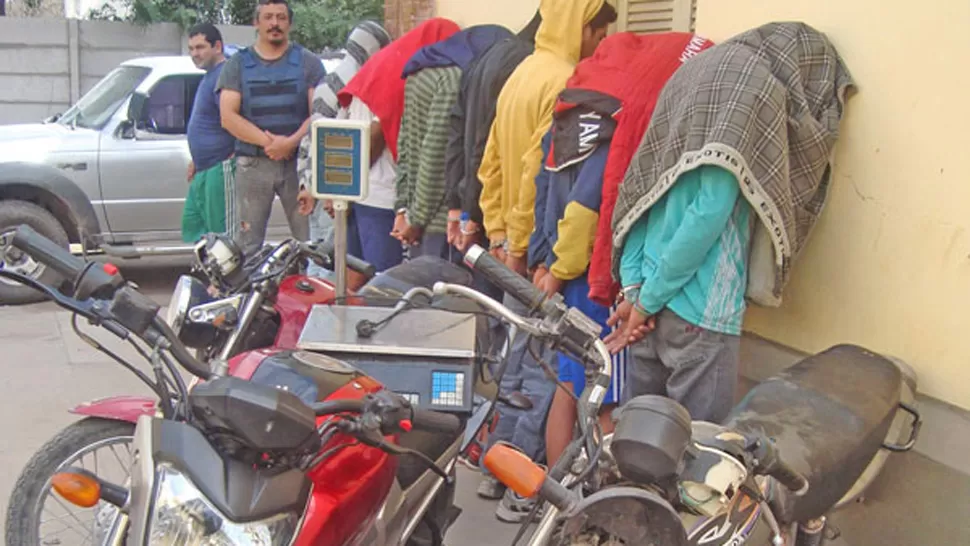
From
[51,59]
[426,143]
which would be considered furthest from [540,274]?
[51,59]

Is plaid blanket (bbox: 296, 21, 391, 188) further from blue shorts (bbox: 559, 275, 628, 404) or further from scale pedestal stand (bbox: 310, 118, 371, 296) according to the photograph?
blue shorts (bbox: 559, 275, 628, 404)

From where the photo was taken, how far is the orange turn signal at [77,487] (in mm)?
2020

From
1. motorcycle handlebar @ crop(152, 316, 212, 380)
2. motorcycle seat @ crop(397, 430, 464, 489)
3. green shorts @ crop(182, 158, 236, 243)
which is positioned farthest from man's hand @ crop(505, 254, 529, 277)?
green shorts @ crop(182, 158, 236, 243)

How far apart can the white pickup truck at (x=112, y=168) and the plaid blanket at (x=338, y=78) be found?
2186 millimetres

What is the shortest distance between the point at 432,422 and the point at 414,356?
60 centimetres

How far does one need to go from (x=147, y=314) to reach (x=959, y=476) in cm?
259

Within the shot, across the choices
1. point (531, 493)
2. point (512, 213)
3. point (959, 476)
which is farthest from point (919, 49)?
point (531, 493)

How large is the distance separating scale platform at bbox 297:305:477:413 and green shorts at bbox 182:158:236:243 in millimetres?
4071

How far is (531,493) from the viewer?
73.2 inches

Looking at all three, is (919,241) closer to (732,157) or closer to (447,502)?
(732,157)

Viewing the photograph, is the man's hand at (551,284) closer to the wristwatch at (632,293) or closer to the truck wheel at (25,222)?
the wristwatch at (632,293)

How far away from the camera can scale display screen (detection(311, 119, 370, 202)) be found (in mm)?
3918

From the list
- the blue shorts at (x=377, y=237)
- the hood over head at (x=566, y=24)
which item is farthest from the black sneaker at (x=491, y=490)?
the hood over head at (x=566, y=24)

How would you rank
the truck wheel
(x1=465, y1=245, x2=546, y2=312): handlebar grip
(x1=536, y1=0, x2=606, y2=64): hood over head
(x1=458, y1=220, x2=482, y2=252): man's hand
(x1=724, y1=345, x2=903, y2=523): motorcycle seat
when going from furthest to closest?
the truck wheel → (x1=458, y1=220, x2=482, y2=252): man's hand → (x1=536, y1=0, x2=606, y2=64): hood over head → (x1=724, y1=345, x2=903, y2=523): motorcycle seat → (x1=465, y1=245, x2=546, y2=312): handlebar grip
